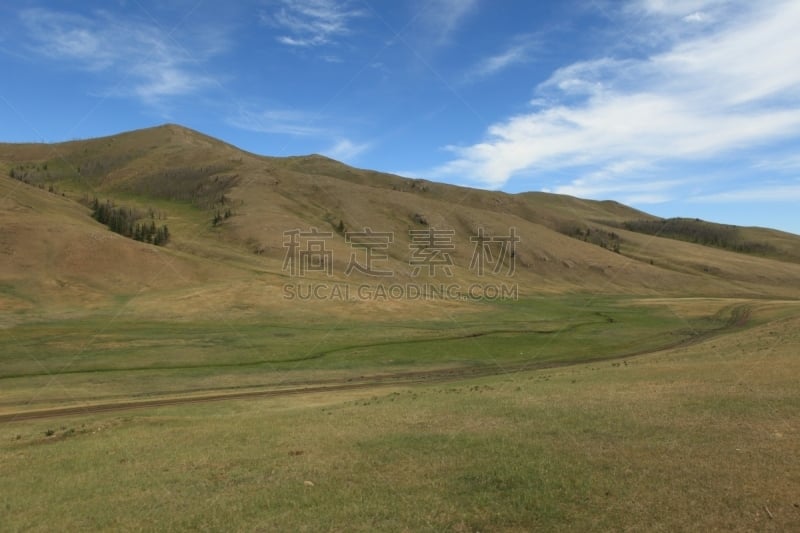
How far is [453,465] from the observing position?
1457 centimetres

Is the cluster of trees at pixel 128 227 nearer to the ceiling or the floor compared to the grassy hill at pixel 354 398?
nearer to the ceiling

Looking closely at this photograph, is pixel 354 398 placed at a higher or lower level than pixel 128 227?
lower

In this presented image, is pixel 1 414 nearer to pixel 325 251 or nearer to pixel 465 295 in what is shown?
pixel 465 295

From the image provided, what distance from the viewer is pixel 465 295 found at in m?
119

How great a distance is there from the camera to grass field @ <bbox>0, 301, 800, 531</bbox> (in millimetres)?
11422

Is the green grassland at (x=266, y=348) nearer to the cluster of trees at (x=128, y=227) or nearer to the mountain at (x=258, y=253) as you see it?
the mountain at (x=258, y=253)

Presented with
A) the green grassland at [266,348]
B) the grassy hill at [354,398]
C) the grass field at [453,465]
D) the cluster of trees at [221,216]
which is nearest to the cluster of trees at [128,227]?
the grassy hill at [354,398]

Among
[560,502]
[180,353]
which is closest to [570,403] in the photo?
[560,502]

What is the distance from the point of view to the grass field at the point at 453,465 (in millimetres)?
11422

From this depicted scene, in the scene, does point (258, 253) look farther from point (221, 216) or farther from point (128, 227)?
point (128, 227)

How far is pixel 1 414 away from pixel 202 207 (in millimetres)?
148386

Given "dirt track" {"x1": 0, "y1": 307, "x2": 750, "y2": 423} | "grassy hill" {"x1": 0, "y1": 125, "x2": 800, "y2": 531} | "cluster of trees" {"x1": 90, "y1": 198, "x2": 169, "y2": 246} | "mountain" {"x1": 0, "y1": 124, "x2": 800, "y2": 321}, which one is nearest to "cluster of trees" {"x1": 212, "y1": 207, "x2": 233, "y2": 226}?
"mountain" {"x1": 0, "y1": 124, "x2": 800, "y2": 321}

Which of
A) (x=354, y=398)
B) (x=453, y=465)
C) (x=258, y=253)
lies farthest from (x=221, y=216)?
(x=453, y=465)

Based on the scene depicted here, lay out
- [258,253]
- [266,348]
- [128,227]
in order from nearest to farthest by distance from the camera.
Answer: [266,348]
[258,253]
[128,227]
